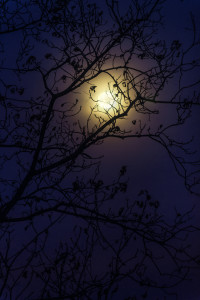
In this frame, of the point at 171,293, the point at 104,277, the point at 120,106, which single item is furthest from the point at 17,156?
the point at 171,293

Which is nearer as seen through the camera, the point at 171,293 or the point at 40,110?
the point at 40,110

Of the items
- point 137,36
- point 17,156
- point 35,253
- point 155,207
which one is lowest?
point 35,253

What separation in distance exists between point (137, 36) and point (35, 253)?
3.76m

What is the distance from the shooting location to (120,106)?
3834 mm

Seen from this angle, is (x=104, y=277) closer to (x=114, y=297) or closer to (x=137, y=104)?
(x=114, y=297)

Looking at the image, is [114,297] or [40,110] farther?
[114,297]

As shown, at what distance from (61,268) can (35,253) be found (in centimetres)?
47

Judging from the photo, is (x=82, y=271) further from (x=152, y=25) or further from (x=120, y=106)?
(x=152, y=25)

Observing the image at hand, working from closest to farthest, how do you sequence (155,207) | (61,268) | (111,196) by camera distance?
1. (61,268)
2. (111,196)
3. (155,207)

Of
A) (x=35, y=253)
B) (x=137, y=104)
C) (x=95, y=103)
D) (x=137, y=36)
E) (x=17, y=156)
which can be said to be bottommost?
(x=35, y=253)

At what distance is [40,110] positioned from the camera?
381cm

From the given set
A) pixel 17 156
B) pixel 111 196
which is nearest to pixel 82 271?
pixel 111 196

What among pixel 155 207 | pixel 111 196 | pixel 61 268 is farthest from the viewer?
pixel 155 207

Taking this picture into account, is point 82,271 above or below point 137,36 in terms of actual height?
below
